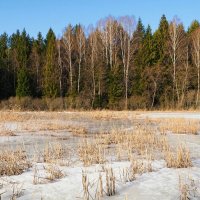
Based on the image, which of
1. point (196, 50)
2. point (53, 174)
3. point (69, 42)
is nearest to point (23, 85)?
point (69, 42)

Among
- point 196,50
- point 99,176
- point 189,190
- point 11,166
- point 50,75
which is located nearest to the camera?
point 189,190

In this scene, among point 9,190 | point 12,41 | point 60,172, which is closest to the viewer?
point 9,190

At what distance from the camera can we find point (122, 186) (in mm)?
6648

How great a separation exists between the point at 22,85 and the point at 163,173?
152ft

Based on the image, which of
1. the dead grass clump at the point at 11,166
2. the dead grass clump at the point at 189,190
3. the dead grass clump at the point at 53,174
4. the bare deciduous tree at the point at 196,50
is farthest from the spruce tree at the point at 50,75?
the dead grass clump at the point at 189,190

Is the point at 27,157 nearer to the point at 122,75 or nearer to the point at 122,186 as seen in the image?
the point at 122,186

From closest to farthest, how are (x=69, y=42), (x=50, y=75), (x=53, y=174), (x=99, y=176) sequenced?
1. (x=99, y=176)
2. (x=53, y=174)
3. (x=69, y=42)
4. (x=50, y=75)

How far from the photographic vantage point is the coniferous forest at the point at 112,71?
47594mm

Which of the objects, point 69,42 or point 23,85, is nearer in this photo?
point 69,42

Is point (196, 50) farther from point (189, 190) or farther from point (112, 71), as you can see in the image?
point (189, 190)

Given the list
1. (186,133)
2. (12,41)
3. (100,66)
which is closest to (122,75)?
(100,66)

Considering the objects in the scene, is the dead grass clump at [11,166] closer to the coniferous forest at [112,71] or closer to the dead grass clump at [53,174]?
the dead grass clump at [53,174]

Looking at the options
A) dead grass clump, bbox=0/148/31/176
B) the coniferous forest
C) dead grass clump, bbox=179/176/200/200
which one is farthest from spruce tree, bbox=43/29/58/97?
dead grass clump, bbox=179/176/200/200

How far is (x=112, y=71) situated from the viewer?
49344mm
